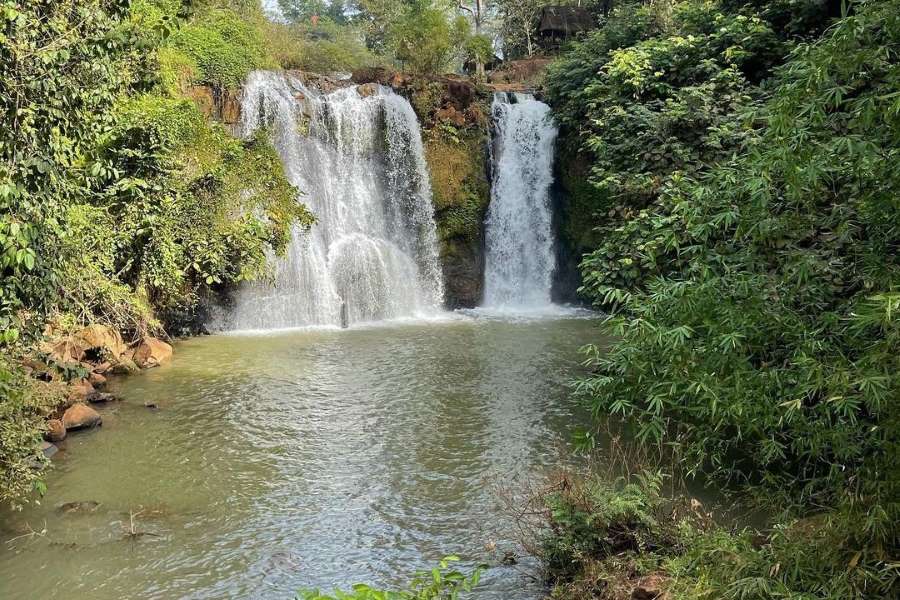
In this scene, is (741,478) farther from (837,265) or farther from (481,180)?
(481,180)

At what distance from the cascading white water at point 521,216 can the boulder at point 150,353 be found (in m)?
8.94

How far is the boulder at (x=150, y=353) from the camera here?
11.6m

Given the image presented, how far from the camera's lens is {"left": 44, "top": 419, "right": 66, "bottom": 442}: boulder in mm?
8047

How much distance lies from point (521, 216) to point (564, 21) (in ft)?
43.0

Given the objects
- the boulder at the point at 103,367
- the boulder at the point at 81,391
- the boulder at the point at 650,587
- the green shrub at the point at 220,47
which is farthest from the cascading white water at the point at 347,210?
the boulder at the point at 650,587

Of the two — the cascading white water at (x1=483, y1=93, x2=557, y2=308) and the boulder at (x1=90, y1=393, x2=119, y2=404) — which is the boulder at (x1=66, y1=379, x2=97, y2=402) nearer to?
the boulder at (x1=90, y1=393, x2=119, y2=404)

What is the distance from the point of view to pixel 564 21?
2794 centimetres

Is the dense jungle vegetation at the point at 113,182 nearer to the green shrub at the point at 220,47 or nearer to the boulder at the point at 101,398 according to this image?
the green shrub at the point at 220,47

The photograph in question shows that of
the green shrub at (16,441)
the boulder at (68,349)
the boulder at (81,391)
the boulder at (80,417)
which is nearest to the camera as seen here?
the green shrub at (16,441)

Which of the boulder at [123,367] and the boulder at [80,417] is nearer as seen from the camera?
the boulder at [80,417]

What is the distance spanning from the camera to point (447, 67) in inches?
1066

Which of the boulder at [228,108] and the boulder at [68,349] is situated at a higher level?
the boulder at [228,108]

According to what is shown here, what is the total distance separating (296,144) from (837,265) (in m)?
14.7

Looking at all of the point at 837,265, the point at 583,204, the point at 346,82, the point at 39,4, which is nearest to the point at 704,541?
the point at 837,265
